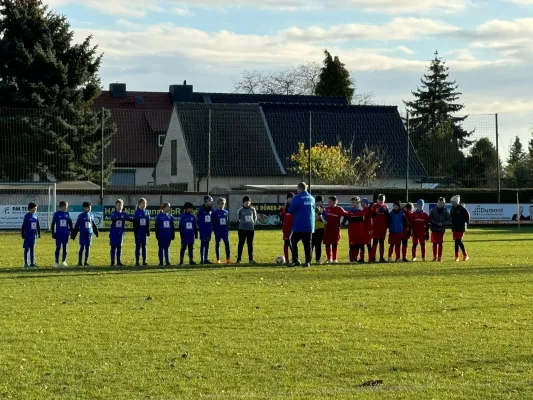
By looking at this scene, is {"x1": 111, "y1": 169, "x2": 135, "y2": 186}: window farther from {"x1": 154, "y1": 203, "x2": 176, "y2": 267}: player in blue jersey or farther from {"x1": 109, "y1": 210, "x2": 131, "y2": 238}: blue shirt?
{"x1": 154, "y1": 203, "x2": 176, "y2": 267}: player in blue jersey

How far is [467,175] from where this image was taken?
160 ft

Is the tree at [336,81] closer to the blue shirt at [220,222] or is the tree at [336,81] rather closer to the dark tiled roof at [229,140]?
the dark tiled roof at [229,140]

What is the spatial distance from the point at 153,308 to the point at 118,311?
2.00 ft

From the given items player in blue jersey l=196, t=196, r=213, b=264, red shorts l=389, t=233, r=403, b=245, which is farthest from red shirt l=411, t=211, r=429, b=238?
player in blue jersey l=196, t=196, r=213, b=264

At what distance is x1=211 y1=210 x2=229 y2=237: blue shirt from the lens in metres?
26.0

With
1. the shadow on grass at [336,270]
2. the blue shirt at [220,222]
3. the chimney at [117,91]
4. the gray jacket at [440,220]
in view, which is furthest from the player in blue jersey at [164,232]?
the chimney at [117,91]

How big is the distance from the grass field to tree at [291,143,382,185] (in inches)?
1315

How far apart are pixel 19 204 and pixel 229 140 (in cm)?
1621

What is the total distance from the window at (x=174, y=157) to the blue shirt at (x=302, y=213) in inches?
1392

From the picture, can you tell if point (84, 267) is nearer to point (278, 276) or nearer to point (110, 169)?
point (278, 276)

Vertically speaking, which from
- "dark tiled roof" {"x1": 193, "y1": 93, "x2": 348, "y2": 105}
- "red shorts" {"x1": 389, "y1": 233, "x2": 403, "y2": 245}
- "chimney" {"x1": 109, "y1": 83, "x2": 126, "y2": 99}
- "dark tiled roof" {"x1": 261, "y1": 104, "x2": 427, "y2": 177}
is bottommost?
"red shorts" {"x1": 389, "y1": 233, "x2": 403, "y2": 245}

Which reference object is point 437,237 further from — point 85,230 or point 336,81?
point 336,81

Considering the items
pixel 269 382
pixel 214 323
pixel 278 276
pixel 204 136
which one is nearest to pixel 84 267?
pixel 278 276

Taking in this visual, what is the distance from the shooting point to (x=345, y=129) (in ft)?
197
